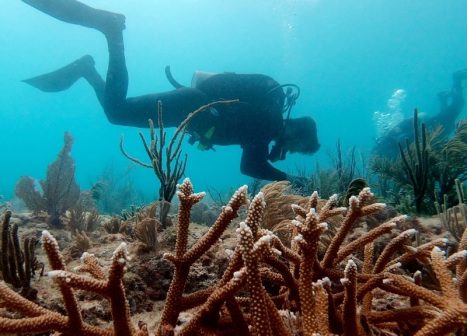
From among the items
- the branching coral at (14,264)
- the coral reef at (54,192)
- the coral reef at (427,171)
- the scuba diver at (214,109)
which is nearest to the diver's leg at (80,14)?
the scuba diver at (214,109)

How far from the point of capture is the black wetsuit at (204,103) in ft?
34.2

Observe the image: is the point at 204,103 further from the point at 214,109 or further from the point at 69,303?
the point at 69,303

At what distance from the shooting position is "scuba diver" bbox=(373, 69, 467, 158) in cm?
1815

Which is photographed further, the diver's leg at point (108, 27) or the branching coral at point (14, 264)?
the diver's leg at point (108, 27)

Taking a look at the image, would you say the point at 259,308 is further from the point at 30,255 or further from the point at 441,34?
the point at 441,34

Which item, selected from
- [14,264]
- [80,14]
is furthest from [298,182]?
[80,14]

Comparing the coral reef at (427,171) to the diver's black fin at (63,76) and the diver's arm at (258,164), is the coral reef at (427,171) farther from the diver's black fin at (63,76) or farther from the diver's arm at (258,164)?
the diver's black fin at (63,76)

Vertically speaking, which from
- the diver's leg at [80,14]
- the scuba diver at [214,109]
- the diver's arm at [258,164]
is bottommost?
the diver's arm at [258,164]

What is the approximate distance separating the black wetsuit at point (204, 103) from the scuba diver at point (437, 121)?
7877mm

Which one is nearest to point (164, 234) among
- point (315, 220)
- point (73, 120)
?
point (315, 220)

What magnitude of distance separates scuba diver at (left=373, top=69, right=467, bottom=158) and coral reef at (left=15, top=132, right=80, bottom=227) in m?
13.6

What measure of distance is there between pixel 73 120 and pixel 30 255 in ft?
539

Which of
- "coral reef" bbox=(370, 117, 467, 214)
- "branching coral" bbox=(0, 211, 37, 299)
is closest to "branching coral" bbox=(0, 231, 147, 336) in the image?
"branching coral" bbox=(0, 211, 37, 299)

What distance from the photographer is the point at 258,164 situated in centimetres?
1015
